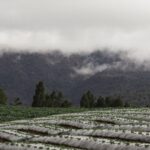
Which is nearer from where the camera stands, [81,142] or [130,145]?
[130,145]

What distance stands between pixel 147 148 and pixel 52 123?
2778cm

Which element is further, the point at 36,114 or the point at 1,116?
the point at 36,114

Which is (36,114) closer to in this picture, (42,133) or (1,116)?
(1,116)

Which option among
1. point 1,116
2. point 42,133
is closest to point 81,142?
point 42,133

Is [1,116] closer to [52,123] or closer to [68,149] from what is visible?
[52,123]

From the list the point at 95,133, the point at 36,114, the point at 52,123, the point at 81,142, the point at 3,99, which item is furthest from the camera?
the point at 3,99

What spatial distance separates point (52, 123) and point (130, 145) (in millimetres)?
25734

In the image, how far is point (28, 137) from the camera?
174ft

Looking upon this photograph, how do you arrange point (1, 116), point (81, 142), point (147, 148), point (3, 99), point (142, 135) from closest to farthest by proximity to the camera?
point (147, 148) → point (81, 142) → point (142, 135) → point (1, 116) → point (3, 99)

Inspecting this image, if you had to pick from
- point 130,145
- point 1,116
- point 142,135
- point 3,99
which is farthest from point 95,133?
point 3,99

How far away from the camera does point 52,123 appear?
67.8 m

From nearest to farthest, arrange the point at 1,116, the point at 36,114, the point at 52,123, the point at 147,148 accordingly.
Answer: the point at 147,148 → the point at 52,123 → the point at 1,116 → the point at 36,114

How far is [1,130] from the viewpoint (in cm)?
5759

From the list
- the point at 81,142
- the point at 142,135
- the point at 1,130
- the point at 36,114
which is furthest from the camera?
the point at 36,114
